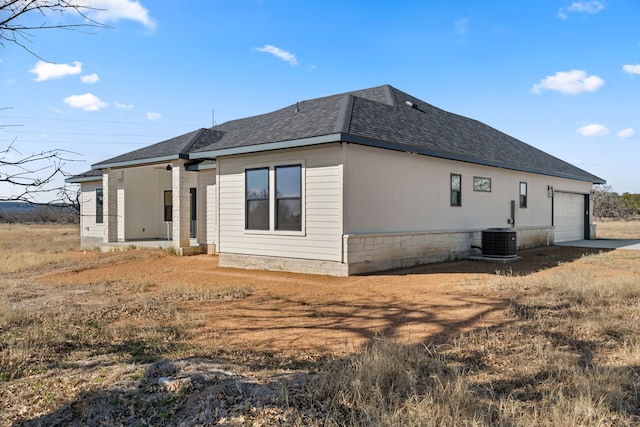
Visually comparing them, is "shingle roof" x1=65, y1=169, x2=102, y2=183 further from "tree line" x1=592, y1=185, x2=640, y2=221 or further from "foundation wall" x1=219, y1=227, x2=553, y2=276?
"tree line" x1=592, y1=185, x2=640, y2=221

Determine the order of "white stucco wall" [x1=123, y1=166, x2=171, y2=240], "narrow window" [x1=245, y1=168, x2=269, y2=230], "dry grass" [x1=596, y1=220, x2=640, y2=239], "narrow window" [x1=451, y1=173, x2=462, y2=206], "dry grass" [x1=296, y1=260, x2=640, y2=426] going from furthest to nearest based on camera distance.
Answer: "dry grass" [x1=596, y1=220, x2=640, y2=239] → "white stucco wall" [x1=123, y1=166, x2=171, y2=240] → "narrow window" [x1=451, y1=173, x2=462, y2=206] → "narrow window" [x1=245, y1=168, x2=269, y2=230] → "dry grass" [x1=296, y1=260, x2=640, y2=426]

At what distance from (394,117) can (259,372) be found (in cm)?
1149

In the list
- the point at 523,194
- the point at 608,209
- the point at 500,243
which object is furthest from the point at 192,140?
the point at 608,209

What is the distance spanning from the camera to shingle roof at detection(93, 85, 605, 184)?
11.9 meters

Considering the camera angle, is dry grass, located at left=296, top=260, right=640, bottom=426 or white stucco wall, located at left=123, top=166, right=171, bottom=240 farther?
white stucco wall, located at left=123, top=166, right=171, bottom=240

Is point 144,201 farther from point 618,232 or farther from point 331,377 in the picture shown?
point 618,232

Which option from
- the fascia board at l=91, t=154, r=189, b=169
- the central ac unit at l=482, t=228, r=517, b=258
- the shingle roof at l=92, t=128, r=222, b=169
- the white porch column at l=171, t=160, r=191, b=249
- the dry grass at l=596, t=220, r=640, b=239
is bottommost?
the dry grass at l=596, t=220, r=640, b=239

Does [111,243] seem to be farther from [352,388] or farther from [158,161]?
[352,388]

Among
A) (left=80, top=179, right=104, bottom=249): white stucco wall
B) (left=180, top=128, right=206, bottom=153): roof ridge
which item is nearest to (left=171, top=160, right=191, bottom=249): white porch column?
(left=180, top=128, right=206, bottom=153): roof ridge

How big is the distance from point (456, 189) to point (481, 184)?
185 cm

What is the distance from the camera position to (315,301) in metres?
8.52

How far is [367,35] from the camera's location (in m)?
16.5

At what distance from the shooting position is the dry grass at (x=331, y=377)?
3.34 meters

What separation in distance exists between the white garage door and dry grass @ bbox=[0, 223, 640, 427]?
55.9ft
